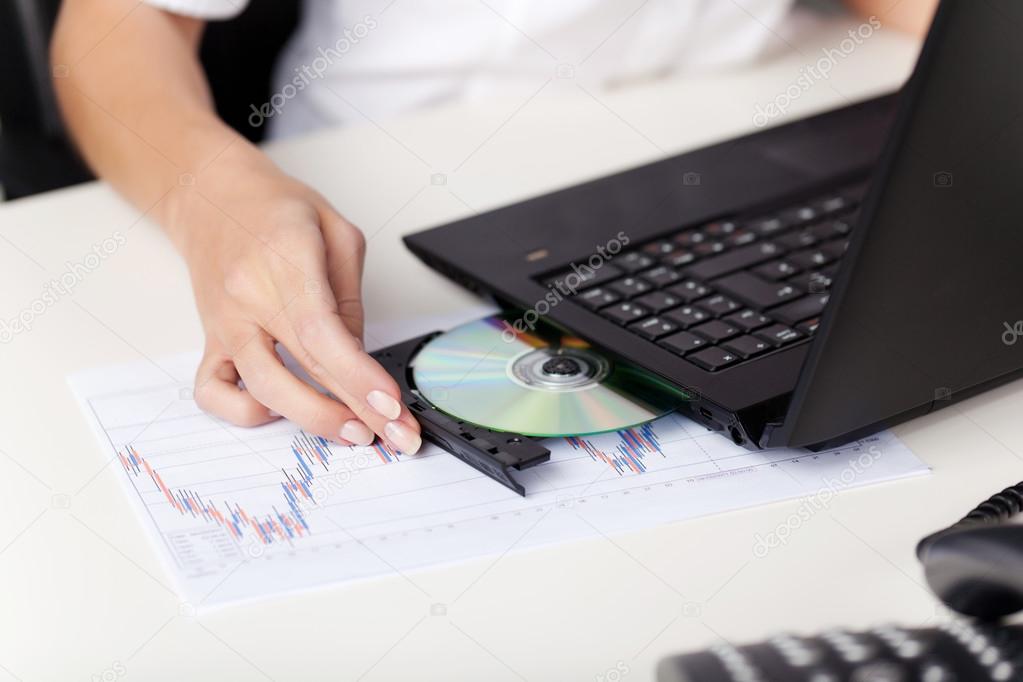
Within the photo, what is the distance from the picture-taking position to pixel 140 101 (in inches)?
40.9

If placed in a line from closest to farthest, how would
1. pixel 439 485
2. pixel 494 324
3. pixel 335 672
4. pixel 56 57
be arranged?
pixel 335 672 < pixel 439 485 < pixel 494 324 < pixel 56 57

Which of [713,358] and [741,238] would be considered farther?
[741,238]

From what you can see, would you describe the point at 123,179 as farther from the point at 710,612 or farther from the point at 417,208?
the point at 710,612

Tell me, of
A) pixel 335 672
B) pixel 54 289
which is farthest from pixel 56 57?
pixel 335 672

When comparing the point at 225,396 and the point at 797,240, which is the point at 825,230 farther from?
the point at 225,396

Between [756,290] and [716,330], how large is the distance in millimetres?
66

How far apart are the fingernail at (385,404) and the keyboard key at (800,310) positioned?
251 mm

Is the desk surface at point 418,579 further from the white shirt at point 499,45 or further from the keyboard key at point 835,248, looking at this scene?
the white shirt at point 499,45

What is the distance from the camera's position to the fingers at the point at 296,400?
2.29ft

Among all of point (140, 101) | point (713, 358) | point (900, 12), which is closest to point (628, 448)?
point (713, 358)

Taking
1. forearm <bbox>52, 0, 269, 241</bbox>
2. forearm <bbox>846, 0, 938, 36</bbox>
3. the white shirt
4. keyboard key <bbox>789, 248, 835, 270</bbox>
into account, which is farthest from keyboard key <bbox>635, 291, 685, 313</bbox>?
forearm <bbox>846, 0, 938, 36</bbox>

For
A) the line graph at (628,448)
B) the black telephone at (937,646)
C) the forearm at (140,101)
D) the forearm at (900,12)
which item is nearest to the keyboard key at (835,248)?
the line graph at (628,448)

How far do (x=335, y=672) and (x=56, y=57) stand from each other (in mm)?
875

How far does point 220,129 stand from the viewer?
38.2 inches
